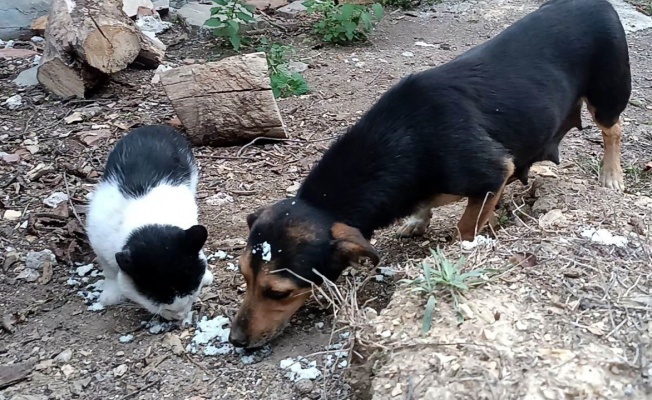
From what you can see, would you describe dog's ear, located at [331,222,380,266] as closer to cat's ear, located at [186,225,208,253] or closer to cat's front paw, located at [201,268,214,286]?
cat's ear, located at [186,225,208,253]

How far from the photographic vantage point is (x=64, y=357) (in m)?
4.45

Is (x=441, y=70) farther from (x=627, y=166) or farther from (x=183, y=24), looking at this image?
(x=183, y=24)

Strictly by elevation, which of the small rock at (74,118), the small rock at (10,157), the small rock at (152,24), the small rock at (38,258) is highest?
the small rock at (38,258)

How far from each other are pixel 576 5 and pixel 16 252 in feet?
14.5

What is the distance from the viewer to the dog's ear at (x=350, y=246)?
14.0ft

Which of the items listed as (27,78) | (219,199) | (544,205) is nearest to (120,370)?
(219,199)

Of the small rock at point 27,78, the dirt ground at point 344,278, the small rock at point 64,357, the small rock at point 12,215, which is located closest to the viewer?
the dirt ground at point 344,278

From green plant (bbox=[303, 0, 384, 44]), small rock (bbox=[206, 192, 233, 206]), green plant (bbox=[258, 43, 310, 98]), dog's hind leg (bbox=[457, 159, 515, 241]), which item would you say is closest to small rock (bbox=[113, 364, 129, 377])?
small rock (bbox=[206, 192, 233, 206])

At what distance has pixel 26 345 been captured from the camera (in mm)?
4602

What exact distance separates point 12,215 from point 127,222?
155 centimetres

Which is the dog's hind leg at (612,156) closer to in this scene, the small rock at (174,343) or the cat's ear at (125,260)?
the small rock at (174,343)

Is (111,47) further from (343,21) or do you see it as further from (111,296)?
(111,296)

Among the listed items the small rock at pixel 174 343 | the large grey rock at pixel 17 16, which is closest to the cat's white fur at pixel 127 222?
the small rock at pixel 174 343

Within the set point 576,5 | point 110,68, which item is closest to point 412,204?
point 576,5
